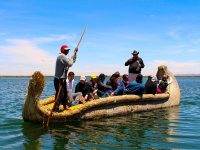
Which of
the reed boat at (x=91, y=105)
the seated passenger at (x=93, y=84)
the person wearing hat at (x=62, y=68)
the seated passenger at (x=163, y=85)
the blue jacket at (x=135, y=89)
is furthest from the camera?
the seated passenger at (x=163, y=85)

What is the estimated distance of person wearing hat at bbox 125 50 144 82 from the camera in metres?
15.5

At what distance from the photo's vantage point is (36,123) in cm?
1104

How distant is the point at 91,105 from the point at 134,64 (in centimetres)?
438

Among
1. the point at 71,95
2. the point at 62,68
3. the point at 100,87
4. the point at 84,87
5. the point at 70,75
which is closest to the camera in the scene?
the point at 62,68

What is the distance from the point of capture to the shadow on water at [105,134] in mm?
8906

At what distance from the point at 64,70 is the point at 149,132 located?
3372mm

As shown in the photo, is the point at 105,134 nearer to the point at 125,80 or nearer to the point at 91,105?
the point at 91,105

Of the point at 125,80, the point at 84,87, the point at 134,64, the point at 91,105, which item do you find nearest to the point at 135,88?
the point at 125,80

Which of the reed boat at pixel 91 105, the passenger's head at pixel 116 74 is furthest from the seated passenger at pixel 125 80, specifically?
the reed boat at pixel 91 105

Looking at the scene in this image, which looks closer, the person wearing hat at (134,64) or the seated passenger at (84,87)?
the seated passenger at (84,87)

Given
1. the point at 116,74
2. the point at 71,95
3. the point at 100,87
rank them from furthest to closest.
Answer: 1. the point at 116,74
2. the point at 100,87
3. the point at 71,95

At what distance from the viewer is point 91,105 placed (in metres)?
11.9

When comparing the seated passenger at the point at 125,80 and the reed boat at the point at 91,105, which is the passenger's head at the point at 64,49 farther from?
the seated passenger at the point at 125,80

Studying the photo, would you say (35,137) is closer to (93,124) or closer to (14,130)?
(14,130)
